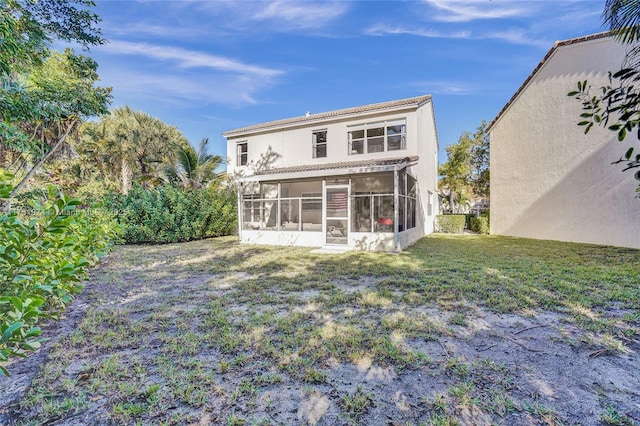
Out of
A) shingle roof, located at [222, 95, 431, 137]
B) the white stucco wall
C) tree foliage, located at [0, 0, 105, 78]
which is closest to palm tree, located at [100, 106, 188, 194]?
the white stucco wall

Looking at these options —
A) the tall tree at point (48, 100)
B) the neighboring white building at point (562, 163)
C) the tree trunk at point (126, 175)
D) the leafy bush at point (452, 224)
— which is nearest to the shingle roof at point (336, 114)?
the neighboring white building at point (562, 163)

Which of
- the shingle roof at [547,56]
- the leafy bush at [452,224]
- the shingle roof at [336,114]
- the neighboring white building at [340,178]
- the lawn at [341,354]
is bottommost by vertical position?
the lawn at [341,354]

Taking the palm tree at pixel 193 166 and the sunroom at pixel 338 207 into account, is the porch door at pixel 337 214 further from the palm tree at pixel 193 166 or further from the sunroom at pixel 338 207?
the palm tree at pixel 193 166

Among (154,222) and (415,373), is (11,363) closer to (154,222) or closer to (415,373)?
(415,373)

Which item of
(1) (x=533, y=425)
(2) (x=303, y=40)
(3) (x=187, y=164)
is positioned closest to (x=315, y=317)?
(1) (x=533, y=425)

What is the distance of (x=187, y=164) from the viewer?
1848 cm

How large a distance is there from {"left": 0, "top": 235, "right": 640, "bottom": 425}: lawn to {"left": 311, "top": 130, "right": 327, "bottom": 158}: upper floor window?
10.3m

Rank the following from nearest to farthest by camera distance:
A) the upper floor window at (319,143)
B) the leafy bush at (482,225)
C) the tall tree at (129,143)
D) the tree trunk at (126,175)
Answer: the upper floor window at (319,143) < the leafy bush at (482,225) < the tall tree at (129,143) < the tree trunk at (126,175)

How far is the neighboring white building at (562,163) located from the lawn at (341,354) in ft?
24.2

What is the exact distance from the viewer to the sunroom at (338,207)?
486 inches

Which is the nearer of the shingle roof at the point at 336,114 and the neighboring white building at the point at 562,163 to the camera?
the neighboring white building at the point at 562,163

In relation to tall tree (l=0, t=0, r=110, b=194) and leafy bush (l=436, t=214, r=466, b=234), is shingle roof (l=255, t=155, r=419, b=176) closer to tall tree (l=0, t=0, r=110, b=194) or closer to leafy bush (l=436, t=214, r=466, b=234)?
tall tree (l=0, t=0, r=110, b=194)

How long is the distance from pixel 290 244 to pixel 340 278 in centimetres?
706

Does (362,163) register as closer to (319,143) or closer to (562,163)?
(319,143)
